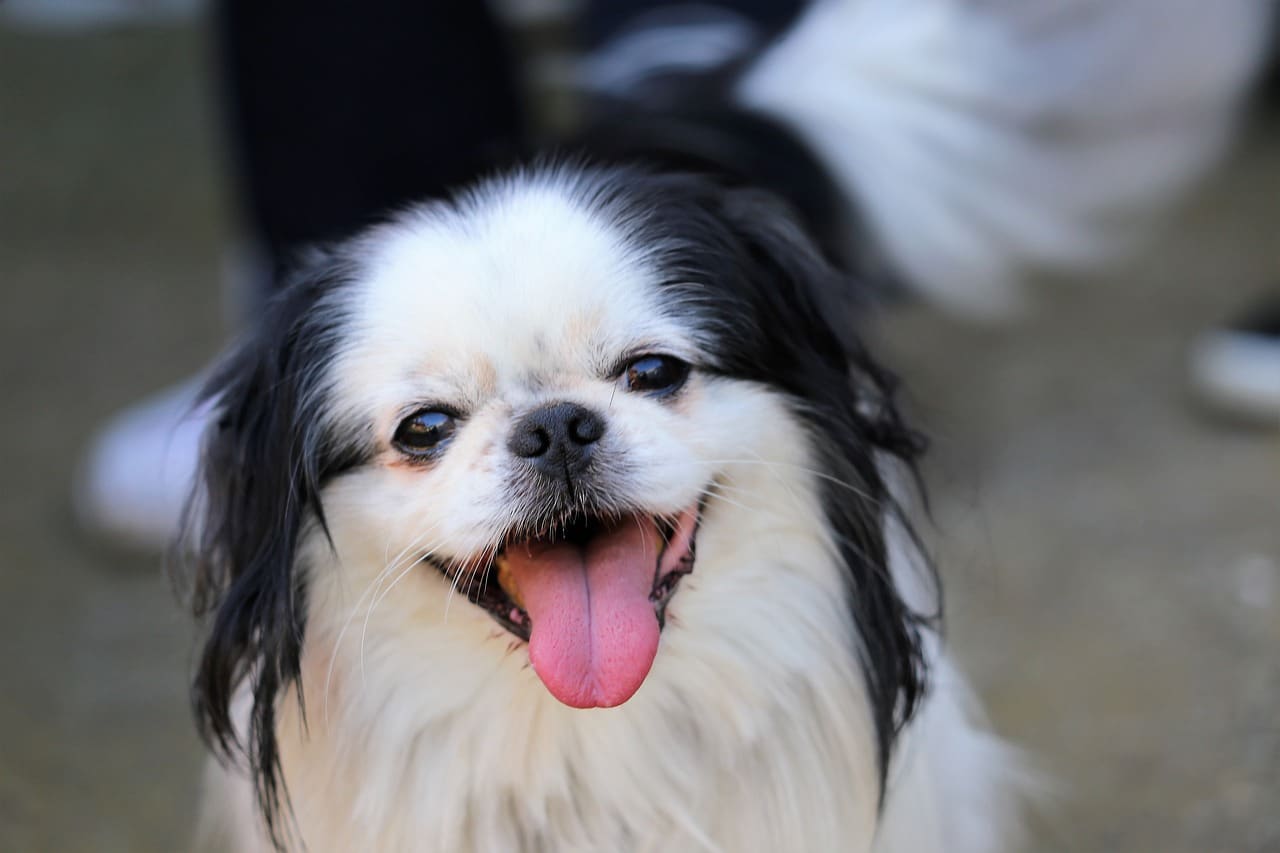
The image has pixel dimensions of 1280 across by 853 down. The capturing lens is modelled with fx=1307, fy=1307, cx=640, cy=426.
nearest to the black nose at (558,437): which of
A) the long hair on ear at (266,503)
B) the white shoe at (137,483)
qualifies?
the long hair on ear at (266,503)

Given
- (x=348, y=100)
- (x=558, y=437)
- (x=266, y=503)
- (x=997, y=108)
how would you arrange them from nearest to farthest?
(x=558, y=437) → (x=266, y=503) → (x=997, y=108) → (x=348, y=100)

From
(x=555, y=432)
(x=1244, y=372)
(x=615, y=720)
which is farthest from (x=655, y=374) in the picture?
(x=1244, y=372)

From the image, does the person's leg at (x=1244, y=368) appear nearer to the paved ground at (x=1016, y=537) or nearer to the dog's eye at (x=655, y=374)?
the paved ground at (x=1016, y=537)

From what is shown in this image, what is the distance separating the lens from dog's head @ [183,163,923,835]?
138 centimetres

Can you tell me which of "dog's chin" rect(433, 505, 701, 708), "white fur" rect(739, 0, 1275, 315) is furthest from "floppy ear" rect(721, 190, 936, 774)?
"white fur" rect(739, 0, 1275, 315)

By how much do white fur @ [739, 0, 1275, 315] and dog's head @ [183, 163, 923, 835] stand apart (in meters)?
0.72

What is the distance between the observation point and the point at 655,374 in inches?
57.1

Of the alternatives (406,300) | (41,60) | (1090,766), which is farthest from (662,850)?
(41,60)

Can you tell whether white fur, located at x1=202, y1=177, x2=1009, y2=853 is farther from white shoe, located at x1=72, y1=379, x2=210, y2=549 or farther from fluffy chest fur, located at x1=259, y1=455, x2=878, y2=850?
white shoe, located at x1=72, y1=379, x2=210, y2=549

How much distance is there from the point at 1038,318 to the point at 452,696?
2278mm

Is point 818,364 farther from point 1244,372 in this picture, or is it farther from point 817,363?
point 1244,372

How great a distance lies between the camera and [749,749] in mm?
1503

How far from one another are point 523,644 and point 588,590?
0.10 meters

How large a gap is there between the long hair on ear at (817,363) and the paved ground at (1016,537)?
1.07ft
